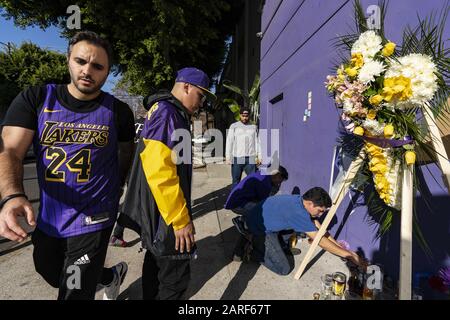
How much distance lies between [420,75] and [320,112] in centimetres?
274

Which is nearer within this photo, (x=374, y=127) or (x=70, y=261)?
(x=70, y=261)

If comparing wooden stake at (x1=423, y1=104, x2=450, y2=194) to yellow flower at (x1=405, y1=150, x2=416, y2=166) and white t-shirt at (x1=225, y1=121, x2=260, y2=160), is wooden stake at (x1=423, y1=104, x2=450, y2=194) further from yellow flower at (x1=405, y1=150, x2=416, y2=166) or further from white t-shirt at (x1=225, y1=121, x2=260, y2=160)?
white t-shirt at (x1=225, y1=121, x2=260, y2=160)

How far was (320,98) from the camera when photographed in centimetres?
444

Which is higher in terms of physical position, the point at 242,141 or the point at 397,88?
the point at 397,88

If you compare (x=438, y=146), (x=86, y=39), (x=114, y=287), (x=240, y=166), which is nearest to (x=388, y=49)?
(x=438, y=146)

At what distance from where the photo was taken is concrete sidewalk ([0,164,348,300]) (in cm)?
296

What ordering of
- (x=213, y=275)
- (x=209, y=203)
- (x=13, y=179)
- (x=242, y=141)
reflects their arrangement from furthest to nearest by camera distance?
(x=209, y=203) < (x=242, y=141) < (x=213, y=275) < (x=13, y=179)

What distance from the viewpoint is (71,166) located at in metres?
1.88

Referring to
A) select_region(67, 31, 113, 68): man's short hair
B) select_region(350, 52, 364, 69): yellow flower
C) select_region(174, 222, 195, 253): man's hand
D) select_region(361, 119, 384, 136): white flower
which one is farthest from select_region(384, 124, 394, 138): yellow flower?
select_region(67, 31, 113, 68): man's short hair

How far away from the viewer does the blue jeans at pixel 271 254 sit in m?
3.34

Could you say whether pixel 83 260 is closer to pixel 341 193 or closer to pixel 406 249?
pixel 406 249

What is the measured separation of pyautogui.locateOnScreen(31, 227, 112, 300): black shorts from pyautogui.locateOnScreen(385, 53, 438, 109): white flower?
6.98ft

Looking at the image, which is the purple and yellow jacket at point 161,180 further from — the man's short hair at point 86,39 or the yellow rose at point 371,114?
the yellow rose at point 371,114
